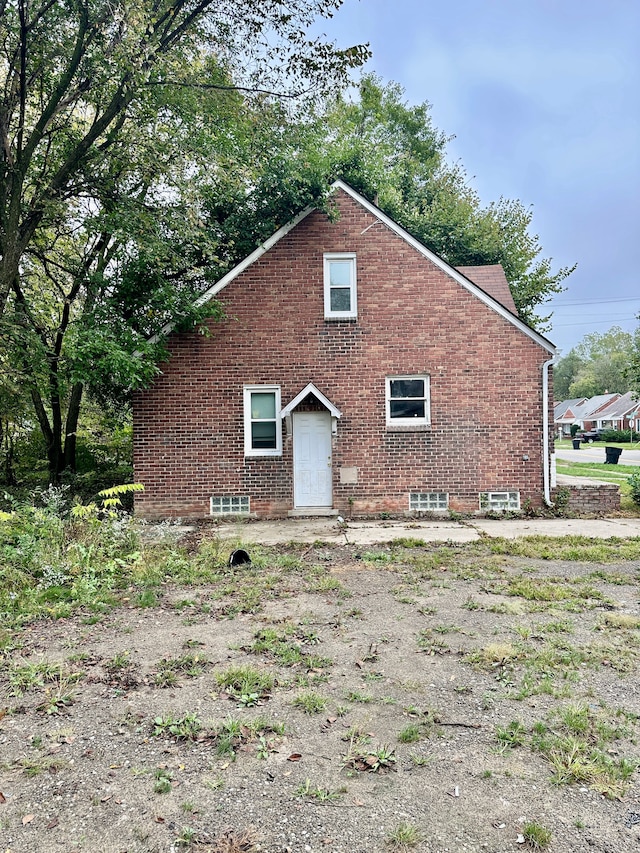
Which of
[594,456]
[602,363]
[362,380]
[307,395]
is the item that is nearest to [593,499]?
[362,380]

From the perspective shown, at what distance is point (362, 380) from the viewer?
1161cm

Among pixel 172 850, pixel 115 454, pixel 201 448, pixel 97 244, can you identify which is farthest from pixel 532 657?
pixel 115 454

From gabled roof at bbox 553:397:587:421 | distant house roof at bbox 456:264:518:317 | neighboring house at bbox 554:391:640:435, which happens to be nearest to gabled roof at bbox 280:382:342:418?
distant house roof at bbox 456:264:518:317

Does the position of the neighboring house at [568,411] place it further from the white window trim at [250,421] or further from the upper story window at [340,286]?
the white window trim at [250,421]

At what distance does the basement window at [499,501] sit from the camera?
457 inches

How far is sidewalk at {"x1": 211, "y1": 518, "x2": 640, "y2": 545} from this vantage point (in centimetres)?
950

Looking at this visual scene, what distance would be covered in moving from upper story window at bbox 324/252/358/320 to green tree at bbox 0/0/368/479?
2.55 meters

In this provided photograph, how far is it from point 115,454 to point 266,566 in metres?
12.3

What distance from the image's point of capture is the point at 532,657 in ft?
14.7

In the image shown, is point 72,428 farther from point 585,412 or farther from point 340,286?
point 585,412

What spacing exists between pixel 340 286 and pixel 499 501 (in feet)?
19.6

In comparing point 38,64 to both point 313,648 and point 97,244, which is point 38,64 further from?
point 313,648

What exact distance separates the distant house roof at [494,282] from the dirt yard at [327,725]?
9356 millimetres

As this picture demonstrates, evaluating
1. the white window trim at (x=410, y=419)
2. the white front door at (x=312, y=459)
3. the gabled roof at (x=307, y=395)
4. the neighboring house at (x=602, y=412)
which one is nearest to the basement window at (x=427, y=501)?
the white window trim at (x=410, y=419)
